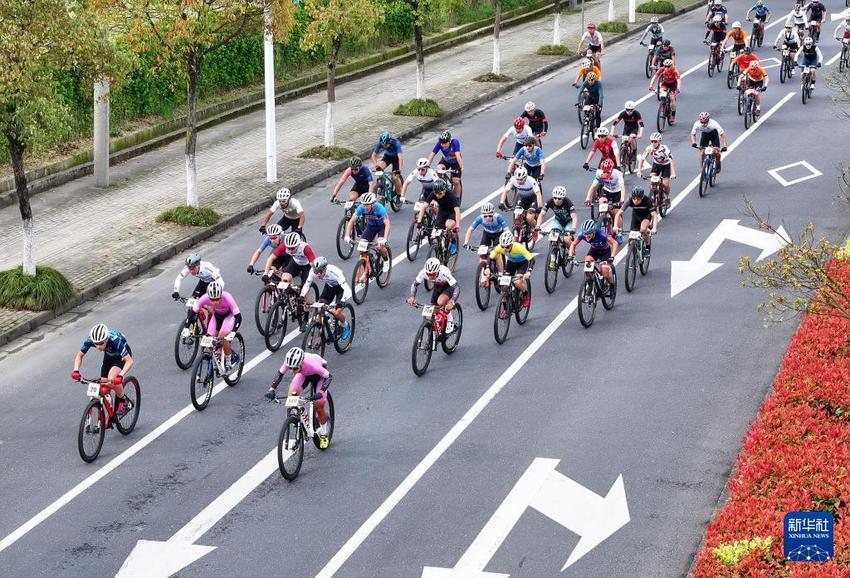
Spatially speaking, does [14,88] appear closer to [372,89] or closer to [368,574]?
[368,574]

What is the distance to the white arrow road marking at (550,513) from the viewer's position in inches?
574

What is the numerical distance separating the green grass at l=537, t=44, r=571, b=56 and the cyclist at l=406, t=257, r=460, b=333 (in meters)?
25.3

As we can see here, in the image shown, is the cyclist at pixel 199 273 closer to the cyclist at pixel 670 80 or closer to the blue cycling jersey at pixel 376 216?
the blue cycling jersey at pixel 376 216

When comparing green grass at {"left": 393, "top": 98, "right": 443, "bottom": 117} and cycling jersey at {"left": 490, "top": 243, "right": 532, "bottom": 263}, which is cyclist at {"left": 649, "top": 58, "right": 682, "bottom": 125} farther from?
cycling jersey at {"left": 490, "top": 243, "right": 532, "bottom": 263}

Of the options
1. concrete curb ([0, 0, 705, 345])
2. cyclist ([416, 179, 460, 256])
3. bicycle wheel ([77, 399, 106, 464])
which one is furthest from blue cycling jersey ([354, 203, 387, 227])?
bicycle wheel ([77, 399, 106, 464])

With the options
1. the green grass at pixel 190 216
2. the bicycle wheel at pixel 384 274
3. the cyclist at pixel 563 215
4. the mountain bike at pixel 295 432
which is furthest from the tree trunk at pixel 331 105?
the mountain bike at pixel 295 432

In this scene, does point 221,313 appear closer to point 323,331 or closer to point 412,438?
point 323,331

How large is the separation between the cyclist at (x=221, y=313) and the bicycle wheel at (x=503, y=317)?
168 inches

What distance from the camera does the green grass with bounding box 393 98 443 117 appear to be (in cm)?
3600

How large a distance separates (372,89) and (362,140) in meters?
6.69

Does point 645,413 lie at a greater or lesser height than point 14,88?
lesser

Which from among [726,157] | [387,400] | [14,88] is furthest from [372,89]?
[387,400]

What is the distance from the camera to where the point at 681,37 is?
4750cm

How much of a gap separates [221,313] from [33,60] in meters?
5.83
